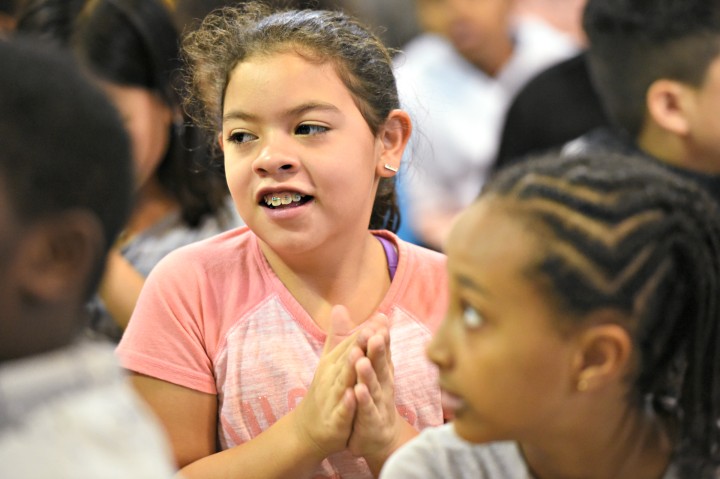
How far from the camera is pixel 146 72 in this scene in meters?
2.21

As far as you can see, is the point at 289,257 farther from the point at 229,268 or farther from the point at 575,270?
the point at 575,270

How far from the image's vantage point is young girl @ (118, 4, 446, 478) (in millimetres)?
1415

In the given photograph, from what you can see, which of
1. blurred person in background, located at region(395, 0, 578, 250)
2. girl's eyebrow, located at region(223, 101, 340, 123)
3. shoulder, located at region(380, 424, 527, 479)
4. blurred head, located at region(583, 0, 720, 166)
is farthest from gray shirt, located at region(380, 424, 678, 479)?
blurred person in background, located at region(395, 0, 578, 250)

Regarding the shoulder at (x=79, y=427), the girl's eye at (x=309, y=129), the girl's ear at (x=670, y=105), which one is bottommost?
the shoulder at (x=79, y=427)

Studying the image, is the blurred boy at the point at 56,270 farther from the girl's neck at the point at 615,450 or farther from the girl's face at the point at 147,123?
the girl's face at the point at 147,123

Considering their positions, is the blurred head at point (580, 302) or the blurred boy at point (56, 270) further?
the blurred head at point (580, 302)

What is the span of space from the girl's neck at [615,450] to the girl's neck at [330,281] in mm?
434

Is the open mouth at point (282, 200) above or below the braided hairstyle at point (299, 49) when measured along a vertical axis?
below

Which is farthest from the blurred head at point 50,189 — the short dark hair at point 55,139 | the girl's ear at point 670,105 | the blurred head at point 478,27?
the blurred head at point 478,27

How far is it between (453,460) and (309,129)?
1.66 ft

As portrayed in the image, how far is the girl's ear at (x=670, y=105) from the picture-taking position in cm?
206

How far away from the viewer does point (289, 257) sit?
1547mm

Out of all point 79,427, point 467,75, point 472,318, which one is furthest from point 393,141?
point 467,75

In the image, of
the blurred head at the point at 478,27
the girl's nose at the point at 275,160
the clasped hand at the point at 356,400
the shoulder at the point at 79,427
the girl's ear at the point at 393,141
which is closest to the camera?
the shoulder at the point at 79,427
